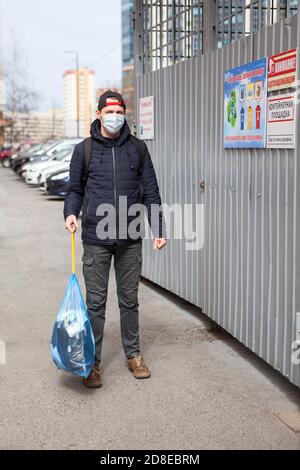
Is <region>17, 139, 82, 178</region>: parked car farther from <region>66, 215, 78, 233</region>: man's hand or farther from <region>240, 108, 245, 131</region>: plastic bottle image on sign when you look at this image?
<region>66, 215, 78, 233</region>: man's hand

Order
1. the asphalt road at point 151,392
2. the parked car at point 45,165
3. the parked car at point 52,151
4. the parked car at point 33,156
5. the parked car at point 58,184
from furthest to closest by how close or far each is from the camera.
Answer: the parked car at point 33,156
the parked car at point 52,151
the parked car at point 45,165
the parked car at point 58,184
the asphalt road at point 151,392

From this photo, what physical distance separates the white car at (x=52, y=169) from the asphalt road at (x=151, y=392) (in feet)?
44.7

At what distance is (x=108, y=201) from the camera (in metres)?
4.68

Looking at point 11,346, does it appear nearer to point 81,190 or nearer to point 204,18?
point 81,190

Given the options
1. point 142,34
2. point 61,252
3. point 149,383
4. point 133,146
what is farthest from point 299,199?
point 61,252

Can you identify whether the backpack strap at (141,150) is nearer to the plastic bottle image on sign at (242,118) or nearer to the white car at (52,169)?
the plastic bottle image on sign at (242,118)

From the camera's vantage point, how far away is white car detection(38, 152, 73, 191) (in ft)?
68.0

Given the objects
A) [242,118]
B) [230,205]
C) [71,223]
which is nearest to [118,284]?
[71,223]

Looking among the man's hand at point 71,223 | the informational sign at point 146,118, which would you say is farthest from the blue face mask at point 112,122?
the informational sign at point 146,118

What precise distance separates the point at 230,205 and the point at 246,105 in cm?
85

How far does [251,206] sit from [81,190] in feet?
4.10

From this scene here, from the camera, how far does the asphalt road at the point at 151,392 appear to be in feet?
12.7

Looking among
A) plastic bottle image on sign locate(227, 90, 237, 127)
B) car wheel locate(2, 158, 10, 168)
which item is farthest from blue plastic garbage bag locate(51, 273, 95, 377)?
car wheel locate(2, 158, 10, 168)

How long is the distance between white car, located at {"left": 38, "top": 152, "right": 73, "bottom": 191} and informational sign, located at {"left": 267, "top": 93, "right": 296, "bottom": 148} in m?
15.6
